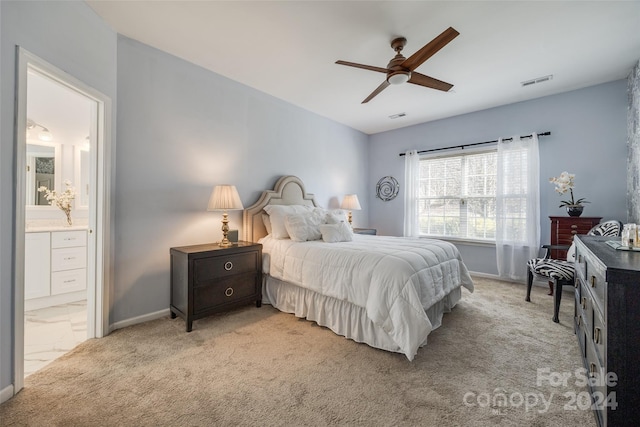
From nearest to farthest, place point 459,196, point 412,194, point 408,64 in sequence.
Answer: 1. point 408,64
2. point 459,196
3. point 412,194

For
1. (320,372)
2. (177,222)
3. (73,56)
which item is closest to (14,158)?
(73,56)

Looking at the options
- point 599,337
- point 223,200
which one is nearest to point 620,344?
point 599,337

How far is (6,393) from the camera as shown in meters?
1.53

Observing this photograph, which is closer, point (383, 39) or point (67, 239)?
point (383, 39)

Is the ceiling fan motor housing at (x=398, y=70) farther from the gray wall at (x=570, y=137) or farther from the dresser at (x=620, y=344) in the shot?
the gray wall at (x=570, y=137)

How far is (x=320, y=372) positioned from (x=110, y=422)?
1182 mm

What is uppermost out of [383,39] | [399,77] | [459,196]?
[383,39]

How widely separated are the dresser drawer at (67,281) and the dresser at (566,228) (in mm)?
5911

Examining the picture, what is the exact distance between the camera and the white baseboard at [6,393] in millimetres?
1513

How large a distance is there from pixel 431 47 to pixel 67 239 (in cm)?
430

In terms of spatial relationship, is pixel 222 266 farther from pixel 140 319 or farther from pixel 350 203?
pixel 350 203

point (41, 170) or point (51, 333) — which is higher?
point (41, 170)

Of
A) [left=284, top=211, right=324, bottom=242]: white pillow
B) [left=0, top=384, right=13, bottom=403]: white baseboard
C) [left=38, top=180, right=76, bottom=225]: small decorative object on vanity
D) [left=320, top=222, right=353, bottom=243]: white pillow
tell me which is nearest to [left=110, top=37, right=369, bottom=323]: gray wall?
[left=284, top=211, right=324, bottom=242]: white pillow

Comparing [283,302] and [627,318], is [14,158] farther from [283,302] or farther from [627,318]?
[627,318]
